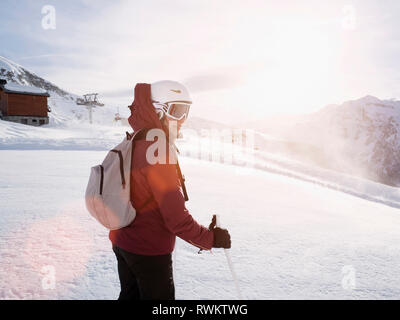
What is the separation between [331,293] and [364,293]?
355 millimetres

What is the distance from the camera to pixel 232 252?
374 centimetres

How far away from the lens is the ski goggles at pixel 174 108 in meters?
1.98

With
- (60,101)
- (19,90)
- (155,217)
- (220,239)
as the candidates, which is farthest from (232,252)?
(60,101)

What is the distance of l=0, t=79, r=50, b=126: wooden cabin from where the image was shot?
3519 centimetres

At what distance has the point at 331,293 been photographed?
2.93 meters

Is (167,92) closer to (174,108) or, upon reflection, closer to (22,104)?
(174,108)

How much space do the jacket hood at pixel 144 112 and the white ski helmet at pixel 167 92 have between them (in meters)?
0.05

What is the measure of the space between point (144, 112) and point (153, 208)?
28.5 inches

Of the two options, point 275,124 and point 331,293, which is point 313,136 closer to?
point 275,124

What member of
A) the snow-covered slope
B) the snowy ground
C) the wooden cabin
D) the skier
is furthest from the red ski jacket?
the snow-covered slope

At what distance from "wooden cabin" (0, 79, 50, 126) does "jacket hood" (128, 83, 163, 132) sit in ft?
138

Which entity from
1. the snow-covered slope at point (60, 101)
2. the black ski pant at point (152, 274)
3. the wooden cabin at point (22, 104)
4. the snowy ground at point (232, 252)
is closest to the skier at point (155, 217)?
the black ski pant at point (152, 274)

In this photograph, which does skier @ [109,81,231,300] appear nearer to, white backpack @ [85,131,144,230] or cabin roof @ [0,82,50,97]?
white backpack @ [85,131,144,230]

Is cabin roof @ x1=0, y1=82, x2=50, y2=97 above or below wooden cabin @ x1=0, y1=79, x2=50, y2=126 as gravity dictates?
above
